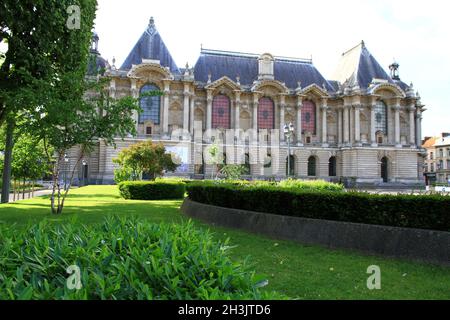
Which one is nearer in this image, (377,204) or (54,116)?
(377,204)

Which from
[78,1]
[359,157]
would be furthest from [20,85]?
[359,157]

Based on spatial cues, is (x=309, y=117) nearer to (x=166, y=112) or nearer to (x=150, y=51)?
(x=166, y=112)

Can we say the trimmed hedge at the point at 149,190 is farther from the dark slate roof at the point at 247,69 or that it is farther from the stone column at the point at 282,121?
the dark slate roof at the point at 247,69

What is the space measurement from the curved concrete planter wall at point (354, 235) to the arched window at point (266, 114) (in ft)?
163

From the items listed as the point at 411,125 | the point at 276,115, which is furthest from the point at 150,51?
the point at 411,125

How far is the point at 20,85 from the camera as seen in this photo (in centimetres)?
1644

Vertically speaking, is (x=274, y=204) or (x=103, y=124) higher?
(x=103, y=124)

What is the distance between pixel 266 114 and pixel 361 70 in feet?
65.6

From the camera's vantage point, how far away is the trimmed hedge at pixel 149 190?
25.4m

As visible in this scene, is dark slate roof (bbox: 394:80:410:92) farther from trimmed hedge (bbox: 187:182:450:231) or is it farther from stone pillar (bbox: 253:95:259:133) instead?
trimmed hedge (bbox: 187:182:450:231)

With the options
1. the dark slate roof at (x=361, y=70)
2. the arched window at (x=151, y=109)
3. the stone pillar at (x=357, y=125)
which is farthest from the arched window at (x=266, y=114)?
the arched window at (x=151, y=109)

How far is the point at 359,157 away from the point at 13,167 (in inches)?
2024
